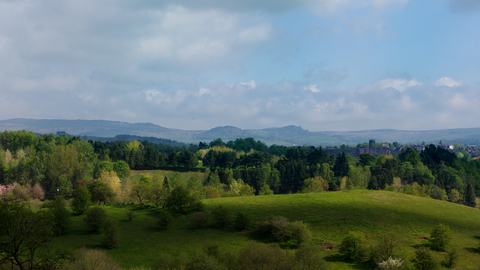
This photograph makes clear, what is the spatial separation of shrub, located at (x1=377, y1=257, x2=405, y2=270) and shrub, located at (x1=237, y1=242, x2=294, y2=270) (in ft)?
44.8

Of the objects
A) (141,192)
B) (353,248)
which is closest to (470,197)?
(353,248)

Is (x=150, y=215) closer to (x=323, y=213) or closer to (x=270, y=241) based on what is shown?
(x=270, y=241)

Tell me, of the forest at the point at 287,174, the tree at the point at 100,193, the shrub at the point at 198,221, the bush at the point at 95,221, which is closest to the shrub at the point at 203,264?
the shrub at the point at 198,221

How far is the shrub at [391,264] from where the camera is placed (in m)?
34.3

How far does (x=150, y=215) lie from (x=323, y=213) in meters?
39.1

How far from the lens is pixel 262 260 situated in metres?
28.4

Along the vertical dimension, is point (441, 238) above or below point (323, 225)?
above

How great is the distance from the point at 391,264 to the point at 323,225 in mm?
21760

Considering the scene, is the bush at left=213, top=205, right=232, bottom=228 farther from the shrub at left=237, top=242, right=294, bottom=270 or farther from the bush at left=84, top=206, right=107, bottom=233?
the shrub at left=237, top=242, right=294, bottom=270

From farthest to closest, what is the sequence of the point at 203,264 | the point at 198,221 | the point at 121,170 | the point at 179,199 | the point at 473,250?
the point at 121,170
the point at 179,199
the point at 198,221
the point at 473,250
the point at 203,264

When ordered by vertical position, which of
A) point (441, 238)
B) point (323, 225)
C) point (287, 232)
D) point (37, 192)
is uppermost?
point (441, 238)

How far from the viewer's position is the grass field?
43.7m

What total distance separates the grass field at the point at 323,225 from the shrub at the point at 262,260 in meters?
12.8

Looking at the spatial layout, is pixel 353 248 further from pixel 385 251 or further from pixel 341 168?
pixel 341 168
